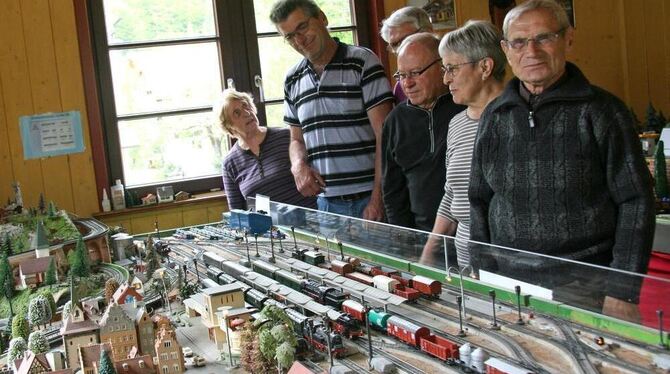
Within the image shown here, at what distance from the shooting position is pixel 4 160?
19.5 feet

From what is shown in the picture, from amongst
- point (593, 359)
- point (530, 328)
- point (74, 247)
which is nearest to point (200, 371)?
point (530, 328)

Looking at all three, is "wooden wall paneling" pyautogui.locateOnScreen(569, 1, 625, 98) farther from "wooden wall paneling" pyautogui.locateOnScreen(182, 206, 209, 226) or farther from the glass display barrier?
the glass display barrier

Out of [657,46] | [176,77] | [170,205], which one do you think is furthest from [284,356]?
[657,46]

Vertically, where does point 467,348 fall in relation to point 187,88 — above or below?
→ below

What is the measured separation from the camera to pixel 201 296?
2707mm

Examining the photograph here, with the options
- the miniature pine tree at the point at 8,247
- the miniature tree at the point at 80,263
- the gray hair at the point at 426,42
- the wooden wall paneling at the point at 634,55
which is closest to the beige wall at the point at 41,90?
the miniature pine tree at the point at 8,247

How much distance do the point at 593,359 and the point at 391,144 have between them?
5.77ft

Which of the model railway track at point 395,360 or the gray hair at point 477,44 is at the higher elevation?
the gray hair at point 477,44

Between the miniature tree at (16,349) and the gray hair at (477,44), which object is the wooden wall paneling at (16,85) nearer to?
the miniature tree at (16,349)

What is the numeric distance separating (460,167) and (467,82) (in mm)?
337

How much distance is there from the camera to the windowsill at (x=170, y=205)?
6168 mm

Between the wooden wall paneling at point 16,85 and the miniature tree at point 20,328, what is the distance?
11.5ft

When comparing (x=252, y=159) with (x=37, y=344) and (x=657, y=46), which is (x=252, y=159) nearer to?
(x=37, y=344)

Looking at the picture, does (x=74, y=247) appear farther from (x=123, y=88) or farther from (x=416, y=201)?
(x=123, y=88)
